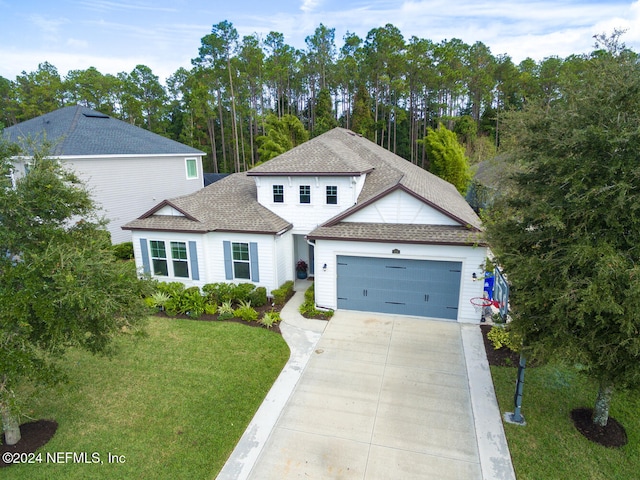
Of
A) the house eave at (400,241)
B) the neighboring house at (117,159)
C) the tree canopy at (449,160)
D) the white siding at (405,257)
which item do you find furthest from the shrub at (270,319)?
the tree canopy at (449,160)

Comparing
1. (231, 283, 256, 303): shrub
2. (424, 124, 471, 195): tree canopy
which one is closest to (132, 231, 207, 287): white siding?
(231, 283, 256, 303): shrub

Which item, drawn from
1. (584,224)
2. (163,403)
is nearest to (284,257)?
(163,403)

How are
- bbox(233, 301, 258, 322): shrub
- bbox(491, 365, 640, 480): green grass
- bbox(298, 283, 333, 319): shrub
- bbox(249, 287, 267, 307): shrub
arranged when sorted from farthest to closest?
bbox(249, 287, 267, 307): shrub, bbox(298, 283, 333, 319): shrub, bbox(233, 301, 258, 322): shrub, bbox(491, 365, 640, 480): green grass

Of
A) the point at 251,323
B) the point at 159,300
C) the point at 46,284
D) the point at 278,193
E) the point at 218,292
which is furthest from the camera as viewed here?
the point at 278,193

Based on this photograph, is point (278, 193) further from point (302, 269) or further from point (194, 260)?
point (194, 260)

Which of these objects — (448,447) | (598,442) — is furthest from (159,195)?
(598,442)

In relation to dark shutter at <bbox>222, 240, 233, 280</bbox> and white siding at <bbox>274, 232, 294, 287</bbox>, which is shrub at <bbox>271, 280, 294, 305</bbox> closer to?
white siding at <bbox>274, 232, 294, 287</bbox>

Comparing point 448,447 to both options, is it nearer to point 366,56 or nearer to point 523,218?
point 523,218

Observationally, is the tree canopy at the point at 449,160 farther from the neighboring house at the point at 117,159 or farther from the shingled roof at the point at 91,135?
the neighboring house at the point at 117,159
